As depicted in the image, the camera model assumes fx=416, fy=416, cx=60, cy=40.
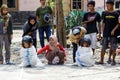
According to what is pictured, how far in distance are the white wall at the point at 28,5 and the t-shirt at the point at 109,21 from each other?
20.2 m

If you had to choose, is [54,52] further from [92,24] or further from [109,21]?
[109,21]

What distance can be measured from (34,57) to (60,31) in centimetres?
404

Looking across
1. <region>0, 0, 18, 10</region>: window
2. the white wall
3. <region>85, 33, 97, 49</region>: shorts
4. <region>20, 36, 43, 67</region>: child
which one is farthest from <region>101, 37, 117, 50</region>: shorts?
<region>0, 0, 18, 10</region>: window

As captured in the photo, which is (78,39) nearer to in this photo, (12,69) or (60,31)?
(12,69)

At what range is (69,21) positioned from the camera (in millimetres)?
17391

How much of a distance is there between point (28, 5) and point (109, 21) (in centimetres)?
2060

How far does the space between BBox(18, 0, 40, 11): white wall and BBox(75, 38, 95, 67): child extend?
20275 millimetres

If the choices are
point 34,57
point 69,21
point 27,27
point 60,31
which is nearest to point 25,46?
point 34,57

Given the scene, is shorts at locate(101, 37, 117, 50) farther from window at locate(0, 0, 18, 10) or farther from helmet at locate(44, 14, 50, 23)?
window at locate(0, 0, 18, 10)

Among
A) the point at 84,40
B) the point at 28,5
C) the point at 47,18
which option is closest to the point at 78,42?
the point at 84,40

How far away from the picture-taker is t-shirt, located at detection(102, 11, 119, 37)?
33.4 feet

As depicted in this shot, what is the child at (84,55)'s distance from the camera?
10031 millimetres

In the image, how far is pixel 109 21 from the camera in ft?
33.6

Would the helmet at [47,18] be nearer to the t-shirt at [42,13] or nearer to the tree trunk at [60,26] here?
the t-shirt at [42,13]
